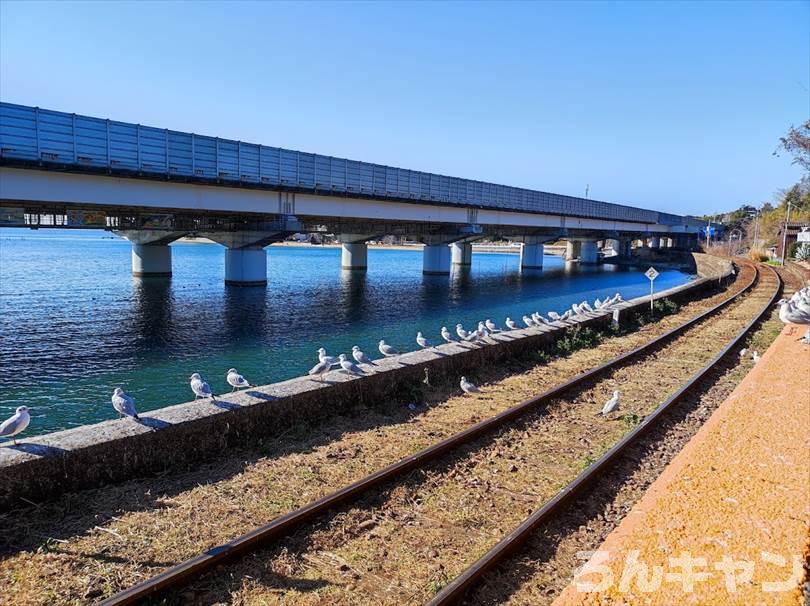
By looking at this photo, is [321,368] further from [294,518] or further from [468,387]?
[294,518]

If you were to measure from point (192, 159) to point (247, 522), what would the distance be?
29740 millimetres

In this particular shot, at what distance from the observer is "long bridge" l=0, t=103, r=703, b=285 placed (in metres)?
26.3

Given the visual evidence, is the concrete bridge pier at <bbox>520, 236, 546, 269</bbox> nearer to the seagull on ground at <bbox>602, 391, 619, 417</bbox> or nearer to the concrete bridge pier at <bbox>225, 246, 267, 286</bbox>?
the concrete bridge pier at <bbox>225, 246, 267, 286</bbox>

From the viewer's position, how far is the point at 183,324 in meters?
28.9

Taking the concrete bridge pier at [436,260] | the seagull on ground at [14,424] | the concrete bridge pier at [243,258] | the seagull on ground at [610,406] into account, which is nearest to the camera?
the seagull on ground at [14,424]

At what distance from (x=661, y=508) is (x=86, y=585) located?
6117 mm

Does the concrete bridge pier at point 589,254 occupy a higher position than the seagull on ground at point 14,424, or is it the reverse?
the concrete bridge pier at point 589,254

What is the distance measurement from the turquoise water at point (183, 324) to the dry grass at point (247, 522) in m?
6.84

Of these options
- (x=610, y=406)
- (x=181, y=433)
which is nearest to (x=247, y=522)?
(x=181, y=433)

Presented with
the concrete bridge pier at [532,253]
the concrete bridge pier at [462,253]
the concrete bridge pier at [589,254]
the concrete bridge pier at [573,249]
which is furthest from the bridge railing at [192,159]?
the concrete bridge pier at [573,249]

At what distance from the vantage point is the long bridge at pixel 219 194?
26312 millimetres

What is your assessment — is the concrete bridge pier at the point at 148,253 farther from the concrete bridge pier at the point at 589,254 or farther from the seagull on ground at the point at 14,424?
the concrete bridge pier at the point at 589,254

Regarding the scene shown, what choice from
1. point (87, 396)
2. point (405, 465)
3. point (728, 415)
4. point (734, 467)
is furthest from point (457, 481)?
point (87, 396)

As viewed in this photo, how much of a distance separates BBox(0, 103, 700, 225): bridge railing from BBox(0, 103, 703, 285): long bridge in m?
0.05
